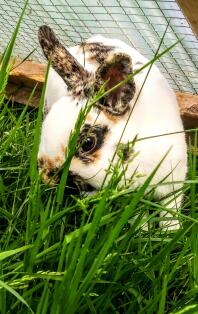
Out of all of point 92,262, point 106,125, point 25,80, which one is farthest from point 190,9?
point 25,80

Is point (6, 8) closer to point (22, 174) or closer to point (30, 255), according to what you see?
point (22, 174)

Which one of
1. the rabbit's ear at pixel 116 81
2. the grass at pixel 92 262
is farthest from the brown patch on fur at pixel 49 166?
the grass at pixel 92 262

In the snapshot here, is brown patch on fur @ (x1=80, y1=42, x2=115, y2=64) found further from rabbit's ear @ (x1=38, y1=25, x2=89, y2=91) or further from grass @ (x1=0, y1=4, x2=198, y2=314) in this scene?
grass @ (x1=0, y1=4, x2=198, y2=314)

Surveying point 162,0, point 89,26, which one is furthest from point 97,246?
point 89,26

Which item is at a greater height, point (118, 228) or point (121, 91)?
point (121, 91)

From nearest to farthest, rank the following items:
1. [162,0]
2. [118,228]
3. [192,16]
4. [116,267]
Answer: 1. [118,228]
2. [116,267]
3. [192,16]
4. [162,0]

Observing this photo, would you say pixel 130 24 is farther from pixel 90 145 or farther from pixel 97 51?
pixel 90 145
